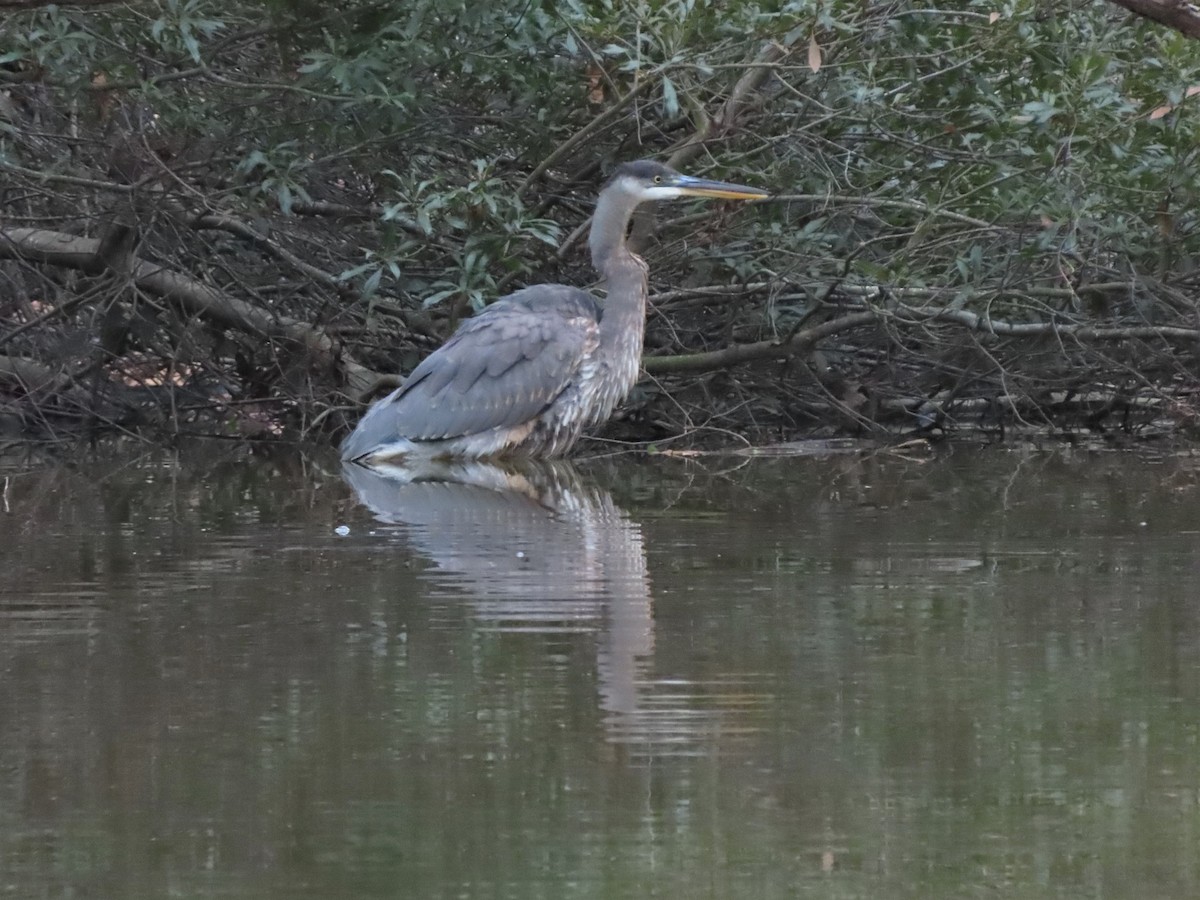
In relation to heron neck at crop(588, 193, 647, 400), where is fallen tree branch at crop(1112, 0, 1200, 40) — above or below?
above

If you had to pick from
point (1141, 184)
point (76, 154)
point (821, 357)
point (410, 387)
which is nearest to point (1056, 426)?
point (821, 357)

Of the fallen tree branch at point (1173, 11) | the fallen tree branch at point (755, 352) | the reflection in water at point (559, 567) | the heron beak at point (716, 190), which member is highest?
the fallen tree branch at point (1173, 11)

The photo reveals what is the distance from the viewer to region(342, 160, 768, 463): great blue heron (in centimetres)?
1004

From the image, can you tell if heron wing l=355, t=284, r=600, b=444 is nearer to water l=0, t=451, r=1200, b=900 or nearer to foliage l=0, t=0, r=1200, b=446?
foliage l=0, t=0, r=1200, b=446

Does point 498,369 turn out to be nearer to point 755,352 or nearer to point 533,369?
point 533,369

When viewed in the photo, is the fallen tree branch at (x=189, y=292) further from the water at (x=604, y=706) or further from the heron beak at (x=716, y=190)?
the water at (x=604, y=706)

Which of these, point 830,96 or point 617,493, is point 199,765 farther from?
point 830,96

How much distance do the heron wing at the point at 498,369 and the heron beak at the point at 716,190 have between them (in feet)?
2.53

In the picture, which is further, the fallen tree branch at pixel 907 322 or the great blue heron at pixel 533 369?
the fallen tree branch at pixel 907 322

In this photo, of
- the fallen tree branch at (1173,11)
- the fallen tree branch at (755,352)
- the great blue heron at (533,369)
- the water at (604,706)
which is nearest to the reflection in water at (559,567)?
the water at (604,706)

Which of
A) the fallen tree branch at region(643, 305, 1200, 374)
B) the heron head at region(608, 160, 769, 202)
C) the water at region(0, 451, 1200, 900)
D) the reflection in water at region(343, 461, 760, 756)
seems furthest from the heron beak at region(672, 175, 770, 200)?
the water at region(0, 451, 1200, 900)

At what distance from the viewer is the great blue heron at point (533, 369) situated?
10039mm

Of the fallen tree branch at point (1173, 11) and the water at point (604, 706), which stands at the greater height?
the fallen tree branch at point (1173, 11)

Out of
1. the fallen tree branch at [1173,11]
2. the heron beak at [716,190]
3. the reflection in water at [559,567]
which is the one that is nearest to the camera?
the reflection in water at [559,567]
